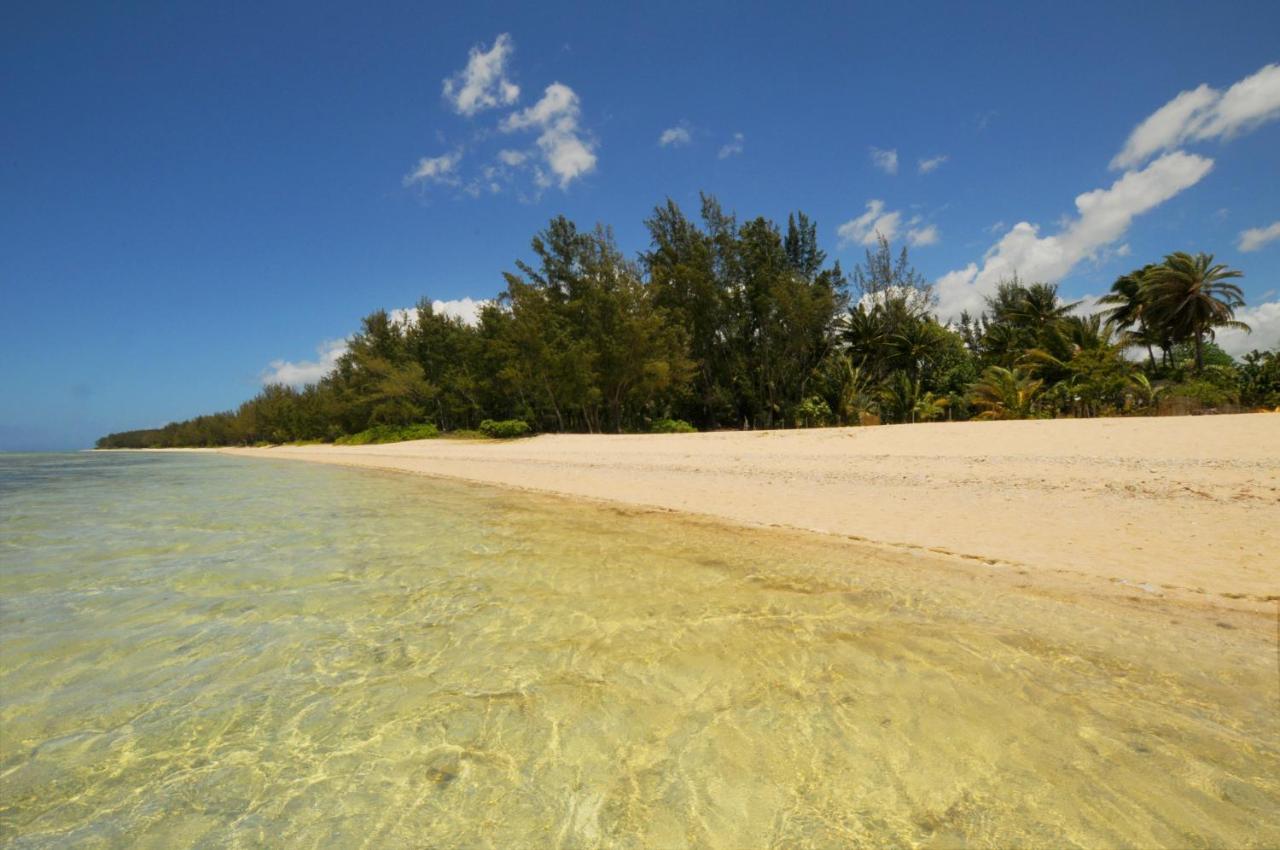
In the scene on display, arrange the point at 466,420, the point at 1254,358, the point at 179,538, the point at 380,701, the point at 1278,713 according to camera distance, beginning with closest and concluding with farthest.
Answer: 1. the point at 1278,713
2. the point at 380,701
3. the point at 179,538
4. the point at 1254,358
5. the point at 466,420

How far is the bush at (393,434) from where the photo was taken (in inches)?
1681

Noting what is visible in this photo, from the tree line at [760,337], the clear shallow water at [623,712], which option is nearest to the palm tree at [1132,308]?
the tree line at [760,337]

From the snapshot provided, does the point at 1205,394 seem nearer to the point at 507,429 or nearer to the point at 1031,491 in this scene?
the point at 1031,491

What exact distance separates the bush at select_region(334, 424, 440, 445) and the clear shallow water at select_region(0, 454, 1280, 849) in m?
37.5

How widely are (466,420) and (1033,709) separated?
48.5 meters

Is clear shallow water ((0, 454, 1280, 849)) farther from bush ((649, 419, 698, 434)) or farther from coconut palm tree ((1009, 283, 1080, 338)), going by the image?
coconut palm tree ((1009, 283, 1080, 338))

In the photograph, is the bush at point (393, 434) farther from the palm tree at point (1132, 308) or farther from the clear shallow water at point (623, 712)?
the palm tree at point (1132, 308)

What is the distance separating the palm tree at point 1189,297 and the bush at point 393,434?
2050 inches

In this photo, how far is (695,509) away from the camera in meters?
10.7

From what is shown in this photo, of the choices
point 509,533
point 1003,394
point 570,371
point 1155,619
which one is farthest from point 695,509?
point 570,371

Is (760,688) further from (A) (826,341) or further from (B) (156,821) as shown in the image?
(A) (826,341)

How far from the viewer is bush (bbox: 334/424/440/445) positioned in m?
42.7

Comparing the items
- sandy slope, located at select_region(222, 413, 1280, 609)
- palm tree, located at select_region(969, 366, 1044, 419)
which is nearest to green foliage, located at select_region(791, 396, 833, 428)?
palm tree, located at select_region(969, 366, 1044, 419)

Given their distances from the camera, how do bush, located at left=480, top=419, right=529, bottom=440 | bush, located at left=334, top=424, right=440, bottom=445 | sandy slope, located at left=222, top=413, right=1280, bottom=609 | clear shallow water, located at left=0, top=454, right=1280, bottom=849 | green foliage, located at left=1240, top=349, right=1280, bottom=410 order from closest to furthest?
clear shallow water, located at left=0, top=454, right=1280, bottom=849
sandy slope, located at left=222, top=413, right=1280, bottom=609
green foliage, located at left=1240, top=349, right=1280, bottom=410
bush, located at left=480, top=419, right=529, bottom=440
bush, located at left=334, top=424, right=440, bottom=445
